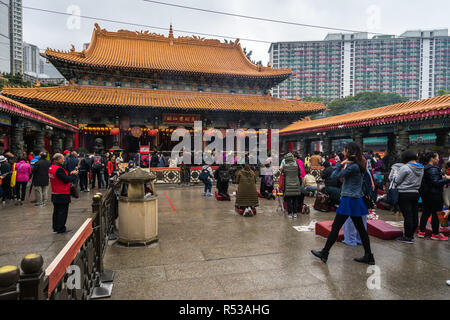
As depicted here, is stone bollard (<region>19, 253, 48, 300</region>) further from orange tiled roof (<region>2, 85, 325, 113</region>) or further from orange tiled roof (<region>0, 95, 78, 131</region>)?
orange tiled roof (<region>2, 85, 325, 113</region>)

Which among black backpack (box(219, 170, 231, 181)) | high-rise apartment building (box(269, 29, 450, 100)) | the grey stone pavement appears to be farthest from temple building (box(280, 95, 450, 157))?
high-rise apartment building (box(269, 29, 450, 100))

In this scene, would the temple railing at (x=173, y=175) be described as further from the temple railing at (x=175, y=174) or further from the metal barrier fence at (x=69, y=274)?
the metal barrier fence at (x=69, y=274)

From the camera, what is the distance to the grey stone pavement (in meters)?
2.94

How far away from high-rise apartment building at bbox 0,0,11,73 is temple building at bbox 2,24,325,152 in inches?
2650

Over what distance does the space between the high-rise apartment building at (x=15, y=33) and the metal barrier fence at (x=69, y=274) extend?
3418 inches

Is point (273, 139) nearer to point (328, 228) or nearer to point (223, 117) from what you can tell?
point (223, 117)

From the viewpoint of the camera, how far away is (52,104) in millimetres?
14406

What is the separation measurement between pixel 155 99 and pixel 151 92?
1.28 m

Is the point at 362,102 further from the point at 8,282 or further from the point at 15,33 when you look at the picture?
the point at 15,33

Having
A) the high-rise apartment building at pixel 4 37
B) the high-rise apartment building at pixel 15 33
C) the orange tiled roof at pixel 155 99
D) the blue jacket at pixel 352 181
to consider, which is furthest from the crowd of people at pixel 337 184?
the high-rise apartment building at pixel 15 33

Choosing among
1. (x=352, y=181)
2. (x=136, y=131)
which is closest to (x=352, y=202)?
(x=352, y=181)

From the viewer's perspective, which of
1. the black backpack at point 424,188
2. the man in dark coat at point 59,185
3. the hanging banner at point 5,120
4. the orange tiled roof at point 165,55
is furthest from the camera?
the orange tiled roof at point 165,55

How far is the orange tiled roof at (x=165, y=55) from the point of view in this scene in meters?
17.6

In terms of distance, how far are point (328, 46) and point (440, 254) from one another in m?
110
